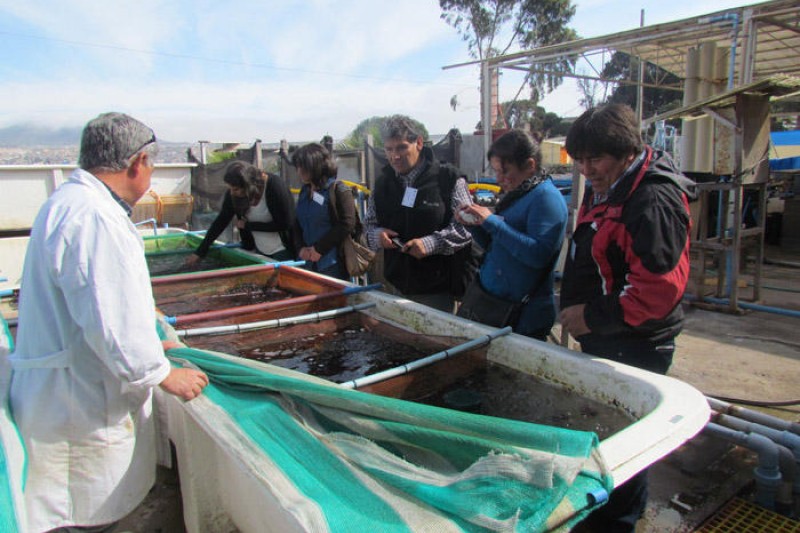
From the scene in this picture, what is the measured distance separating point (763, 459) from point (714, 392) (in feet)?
5.00

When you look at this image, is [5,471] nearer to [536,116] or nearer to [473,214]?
[473,214]

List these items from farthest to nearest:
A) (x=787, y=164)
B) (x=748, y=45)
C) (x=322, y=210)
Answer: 1. (x=787, y=164)
2. (x=748, y=45)
3. (x=322, y=210)

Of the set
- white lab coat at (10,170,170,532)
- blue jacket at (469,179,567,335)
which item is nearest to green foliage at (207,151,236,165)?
blue jacket at (469,179,567,335)

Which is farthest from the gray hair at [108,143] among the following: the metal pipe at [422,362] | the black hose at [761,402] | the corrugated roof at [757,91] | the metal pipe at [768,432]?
the corrugated roof at [757,91]

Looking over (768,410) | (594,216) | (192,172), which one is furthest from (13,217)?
(768,410)

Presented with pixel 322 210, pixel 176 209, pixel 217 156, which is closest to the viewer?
pixel 322 210

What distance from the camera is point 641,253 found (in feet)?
5.32

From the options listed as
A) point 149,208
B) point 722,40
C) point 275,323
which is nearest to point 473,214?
point 275,323

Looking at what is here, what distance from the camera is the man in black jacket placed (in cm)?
287

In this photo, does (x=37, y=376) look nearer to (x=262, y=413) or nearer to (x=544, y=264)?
(x=262, y=413)

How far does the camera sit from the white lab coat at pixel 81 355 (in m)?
1.38

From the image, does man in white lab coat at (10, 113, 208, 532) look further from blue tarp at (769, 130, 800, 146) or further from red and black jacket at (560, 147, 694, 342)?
blue tarp at (769, 130, 800, 146)

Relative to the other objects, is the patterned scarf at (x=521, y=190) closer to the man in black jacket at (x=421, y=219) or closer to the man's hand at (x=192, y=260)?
the man in black jacket at (x=421, y=219)

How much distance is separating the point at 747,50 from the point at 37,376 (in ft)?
25.5
